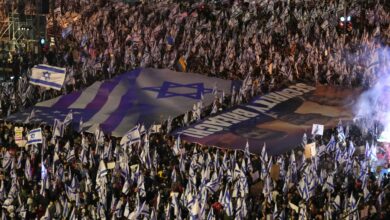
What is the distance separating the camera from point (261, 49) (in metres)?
29.5

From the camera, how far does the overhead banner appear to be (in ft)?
74.9

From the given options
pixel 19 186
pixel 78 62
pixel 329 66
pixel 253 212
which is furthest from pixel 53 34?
pixel 253 212

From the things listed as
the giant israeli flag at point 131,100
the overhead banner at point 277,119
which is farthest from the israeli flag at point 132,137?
the giant israeli flag at point 131,100

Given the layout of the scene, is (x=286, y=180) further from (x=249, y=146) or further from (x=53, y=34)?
(x=53, y=34)

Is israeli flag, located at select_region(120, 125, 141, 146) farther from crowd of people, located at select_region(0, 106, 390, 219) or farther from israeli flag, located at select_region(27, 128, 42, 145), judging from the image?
israeli flag, located at select_region(27, 128, 42, 145)

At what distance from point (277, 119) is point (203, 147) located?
115 inches

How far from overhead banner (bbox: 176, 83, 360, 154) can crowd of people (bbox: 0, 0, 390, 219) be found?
579 mm

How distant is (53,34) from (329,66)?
37.6 feet

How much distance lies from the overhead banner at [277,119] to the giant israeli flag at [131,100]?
1384 millimetres

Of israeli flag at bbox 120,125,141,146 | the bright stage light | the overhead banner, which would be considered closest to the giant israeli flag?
the overhead banner

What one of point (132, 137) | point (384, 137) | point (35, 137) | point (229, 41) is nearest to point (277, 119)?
point (384, 137)

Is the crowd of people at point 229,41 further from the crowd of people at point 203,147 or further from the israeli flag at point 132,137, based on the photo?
the israeli flag at point 132,137

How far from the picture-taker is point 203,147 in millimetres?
22453

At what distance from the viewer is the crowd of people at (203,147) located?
57.0ft
